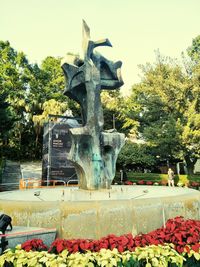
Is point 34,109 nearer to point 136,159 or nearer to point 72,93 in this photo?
point 136,159

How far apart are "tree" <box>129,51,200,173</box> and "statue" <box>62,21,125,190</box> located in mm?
15357

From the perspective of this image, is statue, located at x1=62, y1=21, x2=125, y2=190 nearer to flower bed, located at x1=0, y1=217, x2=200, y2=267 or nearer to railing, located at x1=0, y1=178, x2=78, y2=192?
flower bed, located at x1=0, y1=217, x2=200, y2=267

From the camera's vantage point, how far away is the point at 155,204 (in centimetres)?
548

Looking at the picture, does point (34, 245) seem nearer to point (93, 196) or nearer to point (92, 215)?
point (92, 215)

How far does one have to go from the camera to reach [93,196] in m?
7.64

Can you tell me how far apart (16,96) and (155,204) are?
32.1 meters

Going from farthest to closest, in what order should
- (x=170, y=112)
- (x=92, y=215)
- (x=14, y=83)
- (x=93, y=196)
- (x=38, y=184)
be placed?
(x=14, y=83) < (x=170, y=112) < (x=38, y=184) < (x=93, y=196) < (x=92, y=215)

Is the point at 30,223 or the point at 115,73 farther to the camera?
the point at 115,73

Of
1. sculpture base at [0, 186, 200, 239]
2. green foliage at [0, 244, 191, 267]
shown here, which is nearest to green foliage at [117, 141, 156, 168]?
sculpture base at [0, 186, 200, 239]

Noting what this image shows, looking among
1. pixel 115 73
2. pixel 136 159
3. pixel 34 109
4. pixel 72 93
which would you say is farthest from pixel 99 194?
pixel 34 109

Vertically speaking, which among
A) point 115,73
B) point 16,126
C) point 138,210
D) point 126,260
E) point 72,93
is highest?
point 16,126


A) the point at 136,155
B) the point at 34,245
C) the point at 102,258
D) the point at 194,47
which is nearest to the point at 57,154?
the point at 136,155

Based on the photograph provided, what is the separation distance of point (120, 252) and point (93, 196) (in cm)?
361

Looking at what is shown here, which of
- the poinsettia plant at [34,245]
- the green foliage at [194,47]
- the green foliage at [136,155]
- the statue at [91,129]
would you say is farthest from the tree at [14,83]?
the poinsettia plant at [34,245]
